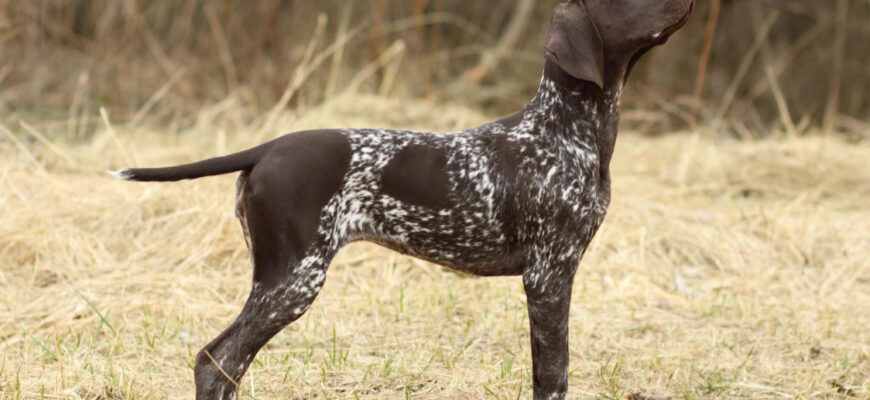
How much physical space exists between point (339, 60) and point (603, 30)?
5075mm

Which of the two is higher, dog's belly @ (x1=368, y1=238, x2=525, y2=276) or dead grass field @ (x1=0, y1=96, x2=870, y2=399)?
dog's belly @ (x1=368, y1=238, x2=525, y2=276)

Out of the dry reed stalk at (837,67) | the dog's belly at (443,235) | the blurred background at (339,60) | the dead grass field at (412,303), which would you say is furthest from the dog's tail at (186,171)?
the dry reed stalk at (837,67)

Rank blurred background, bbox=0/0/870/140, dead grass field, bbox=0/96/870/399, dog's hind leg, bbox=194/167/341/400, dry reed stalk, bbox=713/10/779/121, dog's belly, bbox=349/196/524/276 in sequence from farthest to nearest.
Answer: blurred background, bbox=0/0/870/140 < dry reed stalk, bbox=713/10/779/121 < dead grass field, bbox=0/96/870/399 < dog's belly, bbox=349/196/524/276 < dog's hind leg, bbox=194/167/341/400

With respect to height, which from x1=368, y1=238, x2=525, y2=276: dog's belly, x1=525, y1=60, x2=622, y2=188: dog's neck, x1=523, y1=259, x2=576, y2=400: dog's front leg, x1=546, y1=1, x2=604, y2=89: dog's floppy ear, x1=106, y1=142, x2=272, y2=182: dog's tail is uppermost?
x1=546, y1=1, x2=604, y2=89: dog's floppy ear

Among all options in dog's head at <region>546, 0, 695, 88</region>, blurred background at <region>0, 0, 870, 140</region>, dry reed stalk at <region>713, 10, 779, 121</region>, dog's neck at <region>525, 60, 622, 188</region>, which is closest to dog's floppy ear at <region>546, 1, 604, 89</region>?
dog's head at <region>546, 0, 695, 88</region>

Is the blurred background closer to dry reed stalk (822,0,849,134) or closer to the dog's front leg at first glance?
dry reed stalk (822,0,849,134)

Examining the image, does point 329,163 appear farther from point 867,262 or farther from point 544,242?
point 867,262

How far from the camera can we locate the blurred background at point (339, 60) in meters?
8.09

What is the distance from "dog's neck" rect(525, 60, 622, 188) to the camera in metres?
2.86

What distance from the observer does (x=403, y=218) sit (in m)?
2.77

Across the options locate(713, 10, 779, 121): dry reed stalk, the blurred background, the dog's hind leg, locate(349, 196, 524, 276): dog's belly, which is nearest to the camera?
the dog's hind leg

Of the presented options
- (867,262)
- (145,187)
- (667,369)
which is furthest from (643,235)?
(145,187)

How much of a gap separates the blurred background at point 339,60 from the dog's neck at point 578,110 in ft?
13.5

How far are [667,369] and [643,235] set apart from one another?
5.33 feet
